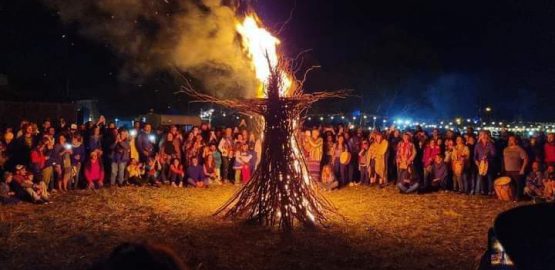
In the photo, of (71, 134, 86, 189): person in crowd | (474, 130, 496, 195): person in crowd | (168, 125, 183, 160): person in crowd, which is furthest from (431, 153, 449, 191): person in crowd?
(71, 134, 86, 189): person in crowd

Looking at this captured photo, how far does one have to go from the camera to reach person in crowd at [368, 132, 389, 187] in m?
12.6

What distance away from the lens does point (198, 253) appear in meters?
6.43

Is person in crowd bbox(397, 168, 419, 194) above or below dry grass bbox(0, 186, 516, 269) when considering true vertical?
above

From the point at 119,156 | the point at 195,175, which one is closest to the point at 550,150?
the point at 195,175

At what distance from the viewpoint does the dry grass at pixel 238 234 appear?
6211mm

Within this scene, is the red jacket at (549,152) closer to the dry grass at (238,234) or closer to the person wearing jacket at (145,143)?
the dry grass at (238,234)

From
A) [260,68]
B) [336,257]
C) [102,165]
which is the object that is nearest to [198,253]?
[336,257]

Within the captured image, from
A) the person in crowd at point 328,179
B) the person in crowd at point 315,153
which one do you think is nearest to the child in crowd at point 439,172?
the person in crowd at point 328,179

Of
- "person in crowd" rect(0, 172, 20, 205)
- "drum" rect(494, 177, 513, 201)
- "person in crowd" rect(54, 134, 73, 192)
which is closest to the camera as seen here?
"person in crowd" rect(0, 172, 20, 205)

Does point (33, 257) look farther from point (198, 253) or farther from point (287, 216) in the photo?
point (287, 216)

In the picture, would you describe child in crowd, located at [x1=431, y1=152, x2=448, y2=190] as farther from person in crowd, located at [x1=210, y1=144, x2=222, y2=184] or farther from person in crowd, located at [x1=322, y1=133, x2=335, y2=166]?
person in crowd, located at [x1=210, y1=144, x2=222, y2=184]

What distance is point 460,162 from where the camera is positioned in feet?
37.7

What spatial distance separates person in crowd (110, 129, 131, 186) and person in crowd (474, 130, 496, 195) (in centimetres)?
820

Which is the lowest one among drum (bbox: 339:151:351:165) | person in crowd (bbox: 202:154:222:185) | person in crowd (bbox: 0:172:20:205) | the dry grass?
the dry grass
